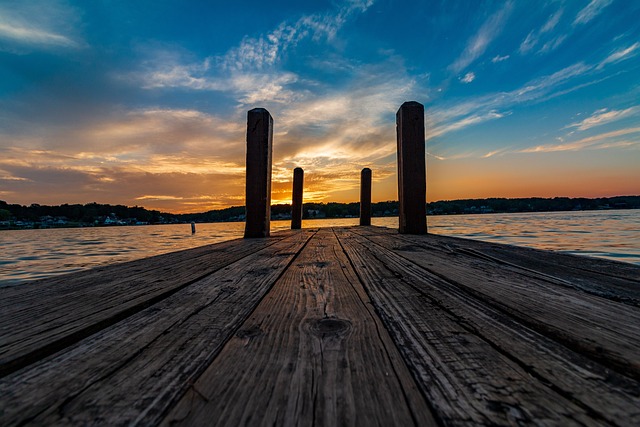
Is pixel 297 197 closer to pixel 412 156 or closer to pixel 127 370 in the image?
pixel 412 156

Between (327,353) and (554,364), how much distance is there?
1.86 ft

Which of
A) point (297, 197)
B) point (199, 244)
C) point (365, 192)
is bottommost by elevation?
point (199, 244)

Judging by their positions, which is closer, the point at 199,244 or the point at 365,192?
the point at 365,192

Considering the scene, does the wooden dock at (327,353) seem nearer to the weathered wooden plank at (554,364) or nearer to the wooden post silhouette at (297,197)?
the weathered wooden plank at (554,364)

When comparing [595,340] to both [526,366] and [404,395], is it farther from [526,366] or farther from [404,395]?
[404,395]

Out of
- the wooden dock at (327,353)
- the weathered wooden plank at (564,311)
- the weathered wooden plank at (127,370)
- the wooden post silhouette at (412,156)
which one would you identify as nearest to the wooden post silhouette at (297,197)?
the wooden post silhouette at (412,156)

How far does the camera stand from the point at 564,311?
112 centimetres

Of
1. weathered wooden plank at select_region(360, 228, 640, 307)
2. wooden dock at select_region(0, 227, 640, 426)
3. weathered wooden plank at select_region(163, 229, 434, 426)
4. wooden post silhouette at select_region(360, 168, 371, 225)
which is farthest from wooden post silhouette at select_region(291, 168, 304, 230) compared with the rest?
weathered wooden plank at select_region(163, 229, 434, 426)

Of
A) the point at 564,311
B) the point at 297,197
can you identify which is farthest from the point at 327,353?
the point at 297,197

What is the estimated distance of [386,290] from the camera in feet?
4.80

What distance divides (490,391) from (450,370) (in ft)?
0.31

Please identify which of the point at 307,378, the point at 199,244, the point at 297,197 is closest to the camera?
the point at 307,378

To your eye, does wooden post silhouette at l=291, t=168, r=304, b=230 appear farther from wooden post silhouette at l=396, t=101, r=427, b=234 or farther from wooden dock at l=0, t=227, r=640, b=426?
wooden dock at l=0, t=227, r=640, b=426

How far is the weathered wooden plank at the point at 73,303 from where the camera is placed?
91 cm
